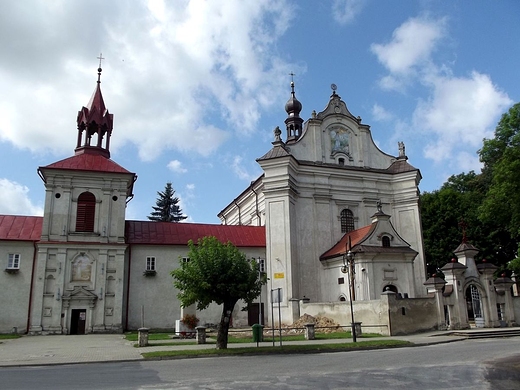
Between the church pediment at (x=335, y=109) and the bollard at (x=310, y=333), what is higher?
the church pediment at (x=335, y=109)

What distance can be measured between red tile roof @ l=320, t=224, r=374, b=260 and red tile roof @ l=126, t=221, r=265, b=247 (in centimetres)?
545

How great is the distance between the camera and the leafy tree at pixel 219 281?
19705 millimetres

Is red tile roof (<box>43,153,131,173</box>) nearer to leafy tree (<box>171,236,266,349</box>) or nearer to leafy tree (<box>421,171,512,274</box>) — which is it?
leafy tree (<box>171,236,266,349</box>)

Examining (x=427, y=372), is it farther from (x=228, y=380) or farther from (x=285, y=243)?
(x=285, y=243)

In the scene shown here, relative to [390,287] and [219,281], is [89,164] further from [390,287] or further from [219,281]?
[390,287]

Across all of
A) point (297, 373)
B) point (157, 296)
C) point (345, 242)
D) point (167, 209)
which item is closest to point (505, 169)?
point (345, 242)

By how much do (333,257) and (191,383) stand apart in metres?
25.4

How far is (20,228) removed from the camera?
113ft

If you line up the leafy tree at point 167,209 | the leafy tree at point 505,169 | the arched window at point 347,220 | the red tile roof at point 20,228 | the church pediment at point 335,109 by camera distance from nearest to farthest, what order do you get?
the leafy tree at point 505,169, the red tile roof at point 20,228, the arched window at point 347,220, the church pediment at point 335,109, the leafy tree at point 167,209

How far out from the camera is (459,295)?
2944 cm

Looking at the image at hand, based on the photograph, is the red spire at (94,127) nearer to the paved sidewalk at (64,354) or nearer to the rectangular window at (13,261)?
the rectangular window at (13,261)

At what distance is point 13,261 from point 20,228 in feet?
9.02

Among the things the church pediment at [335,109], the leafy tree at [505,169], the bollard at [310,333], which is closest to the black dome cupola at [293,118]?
the church pediment at [335,109]

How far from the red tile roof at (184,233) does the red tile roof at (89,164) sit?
Answer: 4505 mm
